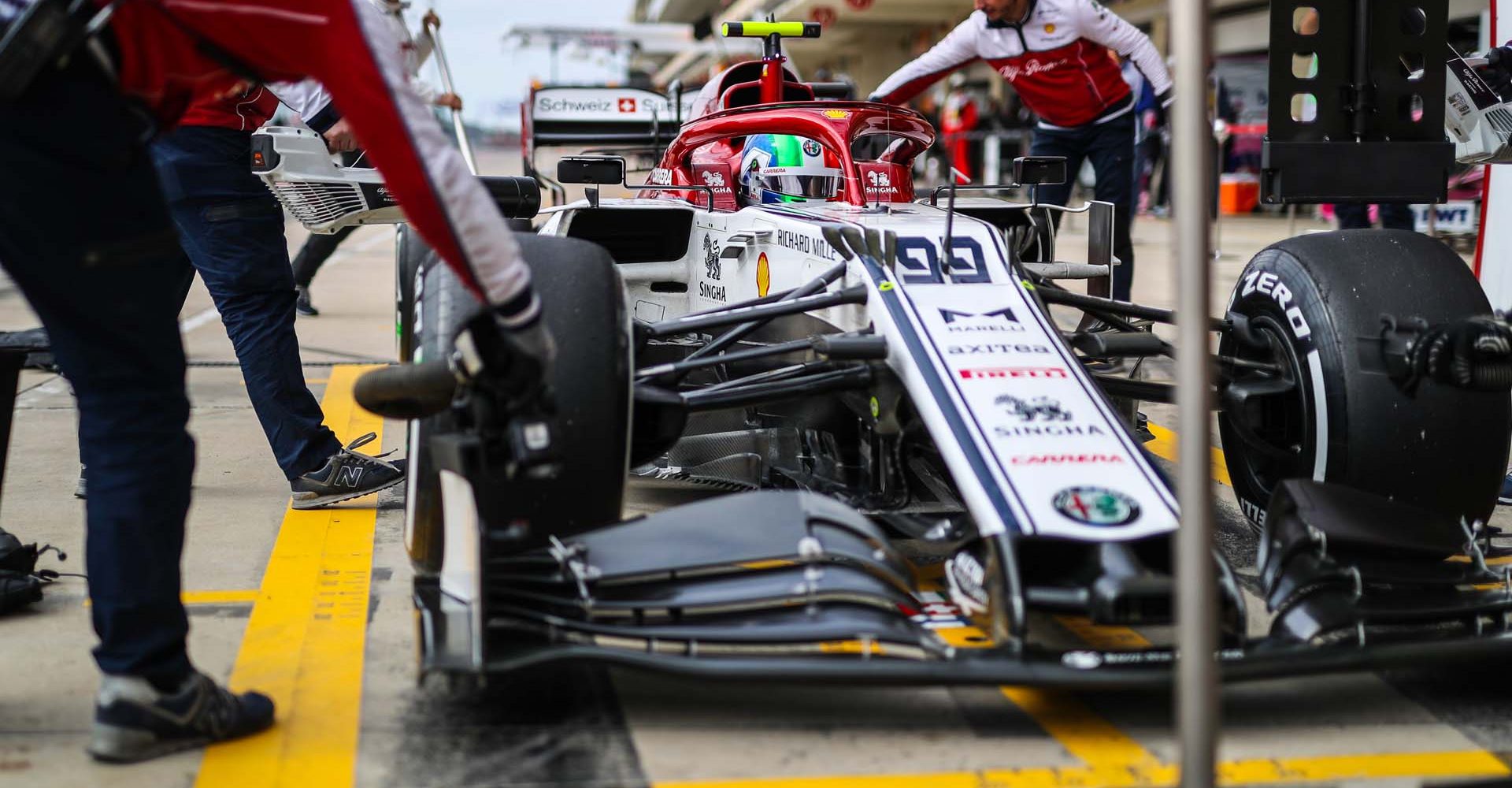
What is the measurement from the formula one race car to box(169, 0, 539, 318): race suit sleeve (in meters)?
0.31

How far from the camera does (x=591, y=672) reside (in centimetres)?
314

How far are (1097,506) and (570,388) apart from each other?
1.16m

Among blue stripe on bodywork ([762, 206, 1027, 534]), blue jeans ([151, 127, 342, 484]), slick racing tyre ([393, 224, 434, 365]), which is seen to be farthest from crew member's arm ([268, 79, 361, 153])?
blue stripe on bodywork ([762, 206, 1027, 534])

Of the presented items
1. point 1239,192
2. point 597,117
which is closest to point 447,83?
point 597,117

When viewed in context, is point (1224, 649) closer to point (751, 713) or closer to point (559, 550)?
point (751, 713)

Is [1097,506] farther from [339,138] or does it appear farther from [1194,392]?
[339,138]

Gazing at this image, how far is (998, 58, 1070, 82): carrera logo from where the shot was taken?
6.95 metres

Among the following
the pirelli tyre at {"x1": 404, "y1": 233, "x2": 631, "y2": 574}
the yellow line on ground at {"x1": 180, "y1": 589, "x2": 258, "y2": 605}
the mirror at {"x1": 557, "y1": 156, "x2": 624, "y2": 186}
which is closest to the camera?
the pirelli tyre at {"x1": 404, "y1": 233, "x2": 631, "y2": 574}

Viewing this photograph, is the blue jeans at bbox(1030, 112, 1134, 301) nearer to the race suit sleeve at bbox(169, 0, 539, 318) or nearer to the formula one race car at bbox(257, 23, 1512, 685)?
the formula one race car at bbox(257, 23, 1512, 685)

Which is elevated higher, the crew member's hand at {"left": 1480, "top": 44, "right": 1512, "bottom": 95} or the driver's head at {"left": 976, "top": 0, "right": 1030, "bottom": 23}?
the driver's head at {"left": 976, "top": 0, "right": 1030, "bottom": 23}

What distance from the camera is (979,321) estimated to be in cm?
357

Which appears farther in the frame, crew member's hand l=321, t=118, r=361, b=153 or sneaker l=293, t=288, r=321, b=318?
sneaker l=293, t=288, r=321, b=318

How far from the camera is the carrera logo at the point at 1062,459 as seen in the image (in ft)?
10.1

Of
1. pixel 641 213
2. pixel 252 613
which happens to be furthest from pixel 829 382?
pixel 641 213
